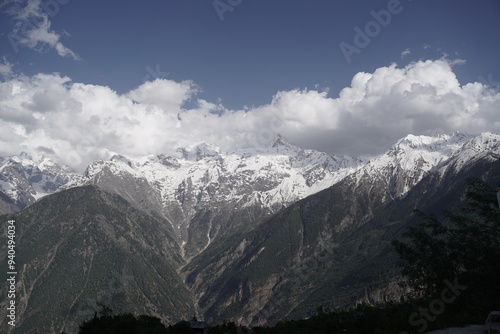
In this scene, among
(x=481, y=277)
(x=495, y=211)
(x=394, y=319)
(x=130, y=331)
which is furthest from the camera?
(x=130, y=331)

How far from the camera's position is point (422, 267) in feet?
181

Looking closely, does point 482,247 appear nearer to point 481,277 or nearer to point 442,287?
point 481,277

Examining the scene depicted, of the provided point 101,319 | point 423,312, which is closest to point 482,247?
point 423,312

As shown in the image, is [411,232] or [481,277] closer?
[481,277]

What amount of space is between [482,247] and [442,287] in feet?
23.9

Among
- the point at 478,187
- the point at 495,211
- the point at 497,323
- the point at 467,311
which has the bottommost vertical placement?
the point at 467,311

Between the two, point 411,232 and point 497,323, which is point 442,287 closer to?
point 411,232

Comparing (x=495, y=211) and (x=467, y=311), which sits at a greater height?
(x=495, y=211)

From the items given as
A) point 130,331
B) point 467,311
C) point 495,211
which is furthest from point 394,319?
point 130,331

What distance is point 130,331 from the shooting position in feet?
213

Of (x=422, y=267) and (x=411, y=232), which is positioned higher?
(x=411, y=232)

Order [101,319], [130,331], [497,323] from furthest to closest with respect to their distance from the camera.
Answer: [101,319] < [130,331] < [497,323]

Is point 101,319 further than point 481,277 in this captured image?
Yes

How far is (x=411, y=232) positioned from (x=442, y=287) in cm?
741
